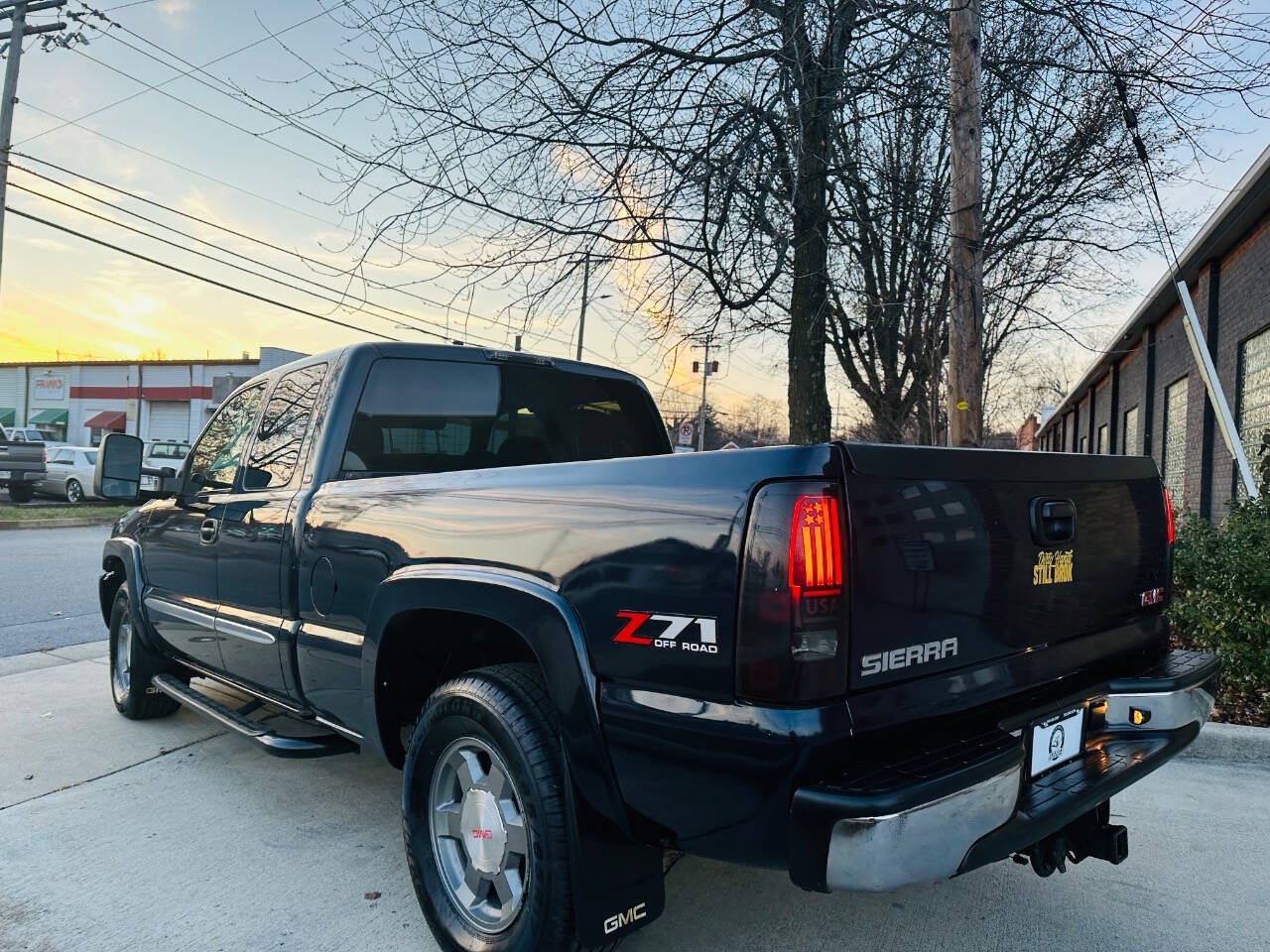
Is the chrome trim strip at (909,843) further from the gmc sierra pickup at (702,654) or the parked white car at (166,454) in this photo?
the parked white car at (166,454)

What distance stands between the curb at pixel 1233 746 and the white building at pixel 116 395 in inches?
1777

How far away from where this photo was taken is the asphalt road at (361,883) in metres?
2.89

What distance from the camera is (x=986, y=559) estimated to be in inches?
93.2

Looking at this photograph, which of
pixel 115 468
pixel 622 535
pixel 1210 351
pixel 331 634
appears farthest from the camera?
pixel 1210 351

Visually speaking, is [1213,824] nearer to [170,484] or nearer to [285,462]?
[285,462]

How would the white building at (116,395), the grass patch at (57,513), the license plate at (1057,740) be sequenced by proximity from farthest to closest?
1. the white building at (116,395)
2. the grass patch at (57,513)
3. the license plate at (1057,740)

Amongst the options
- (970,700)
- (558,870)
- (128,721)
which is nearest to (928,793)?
(970,700)

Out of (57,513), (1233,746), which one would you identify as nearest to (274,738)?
(1233,746)

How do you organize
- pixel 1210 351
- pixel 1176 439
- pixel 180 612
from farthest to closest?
pixel 1176 439
pixel 1210 351
pixel 180 612

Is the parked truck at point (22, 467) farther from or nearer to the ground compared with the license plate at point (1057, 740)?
farther from the ground

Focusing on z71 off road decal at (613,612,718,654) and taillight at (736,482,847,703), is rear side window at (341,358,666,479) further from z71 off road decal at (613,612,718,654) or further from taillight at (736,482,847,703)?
taillight at (736,482,847,703)

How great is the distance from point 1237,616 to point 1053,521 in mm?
3792

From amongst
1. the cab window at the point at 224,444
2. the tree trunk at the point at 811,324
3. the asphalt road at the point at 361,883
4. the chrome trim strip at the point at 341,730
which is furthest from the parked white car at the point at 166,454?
the chrome trim strip at the point at 341,730

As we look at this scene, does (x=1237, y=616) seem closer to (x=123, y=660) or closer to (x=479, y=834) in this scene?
(x=479, y=834)
